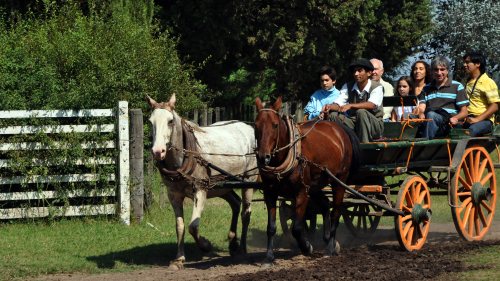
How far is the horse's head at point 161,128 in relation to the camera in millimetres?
6164

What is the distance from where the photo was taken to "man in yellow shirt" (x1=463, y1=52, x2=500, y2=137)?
8.34 m

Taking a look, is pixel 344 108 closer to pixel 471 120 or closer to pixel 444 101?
pixel 444 101

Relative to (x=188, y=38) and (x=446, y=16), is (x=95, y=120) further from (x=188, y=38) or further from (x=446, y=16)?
(x=446, y=16)

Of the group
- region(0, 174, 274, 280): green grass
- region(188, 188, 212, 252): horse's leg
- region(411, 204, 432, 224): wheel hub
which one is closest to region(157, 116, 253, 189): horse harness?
region(188, 188, 212, 252): horse's leg

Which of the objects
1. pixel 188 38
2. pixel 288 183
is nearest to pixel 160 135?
pixel 288 183

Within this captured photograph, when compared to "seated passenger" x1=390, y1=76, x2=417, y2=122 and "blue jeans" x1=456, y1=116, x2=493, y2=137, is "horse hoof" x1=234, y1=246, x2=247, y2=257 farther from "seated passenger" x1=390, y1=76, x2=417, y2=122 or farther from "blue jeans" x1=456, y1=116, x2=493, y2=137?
"blue jeans" x1=456, y1=116, x2=493, y2=137

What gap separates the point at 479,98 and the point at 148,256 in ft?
17.8

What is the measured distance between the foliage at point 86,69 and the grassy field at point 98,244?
6.30 ft

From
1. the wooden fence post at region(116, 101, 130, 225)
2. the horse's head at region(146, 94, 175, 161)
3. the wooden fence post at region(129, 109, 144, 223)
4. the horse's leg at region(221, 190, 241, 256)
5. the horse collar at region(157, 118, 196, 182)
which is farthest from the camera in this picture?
the wooden fence post at region(129, 109, 144, 223)

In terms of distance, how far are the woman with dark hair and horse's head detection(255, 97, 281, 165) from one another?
3.42m

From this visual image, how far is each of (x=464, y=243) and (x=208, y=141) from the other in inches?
146

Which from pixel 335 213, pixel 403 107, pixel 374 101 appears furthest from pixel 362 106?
pixel 335 213

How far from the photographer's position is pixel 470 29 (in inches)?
975

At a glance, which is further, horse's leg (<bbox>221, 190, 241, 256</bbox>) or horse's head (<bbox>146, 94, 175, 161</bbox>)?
horse's leg (<bbox>221, 190, 241, 256</bbox>)
